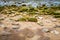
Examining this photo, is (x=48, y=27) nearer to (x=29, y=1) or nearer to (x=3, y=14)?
(x=3, y=14)

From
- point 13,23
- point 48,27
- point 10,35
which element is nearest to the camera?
point 10,35

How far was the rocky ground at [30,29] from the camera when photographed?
214 cm

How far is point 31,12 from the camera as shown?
3.20 meters

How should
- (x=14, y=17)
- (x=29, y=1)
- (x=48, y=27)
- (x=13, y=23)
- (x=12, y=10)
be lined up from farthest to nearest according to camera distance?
(x=29, y=1)
(x=12, y=10)
(x=14, y=17)
(x=13, y=23)
(x=48, y=27)

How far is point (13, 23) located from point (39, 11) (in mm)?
882

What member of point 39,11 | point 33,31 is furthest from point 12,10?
point 33,31

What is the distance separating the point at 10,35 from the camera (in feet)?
7.23

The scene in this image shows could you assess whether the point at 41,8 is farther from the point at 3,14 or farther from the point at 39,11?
the point at 3,14

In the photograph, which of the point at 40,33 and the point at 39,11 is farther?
the point at 39,11

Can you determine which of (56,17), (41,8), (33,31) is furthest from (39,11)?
(33,31)

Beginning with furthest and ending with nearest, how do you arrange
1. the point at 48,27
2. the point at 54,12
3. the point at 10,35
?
the point at 54,12, the point at 48,27, the point at 10,35

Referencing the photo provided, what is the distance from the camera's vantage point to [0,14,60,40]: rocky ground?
214 centimetres

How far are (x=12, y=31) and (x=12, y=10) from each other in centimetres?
113

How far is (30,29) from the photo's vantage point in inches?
94.9
